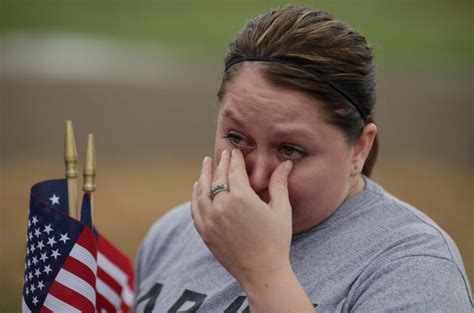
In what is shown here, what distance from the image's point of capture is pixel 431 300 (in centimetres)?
229

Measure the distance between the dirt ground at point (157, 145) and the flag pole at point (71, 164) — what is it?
12.0 feet

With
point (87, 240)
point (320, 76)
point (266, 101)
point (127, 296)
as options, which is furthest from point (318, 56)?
point (127, 296)

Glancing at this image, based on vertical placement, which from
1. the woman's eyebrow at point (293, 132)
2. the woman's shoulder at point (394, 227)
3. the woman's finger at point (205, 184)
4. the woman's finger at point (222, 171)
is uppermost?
the woman's eyebrow at point (293, 132)

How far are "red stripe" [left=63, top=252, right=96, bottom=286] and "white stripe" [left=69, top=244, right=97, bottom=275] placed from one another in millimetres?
11

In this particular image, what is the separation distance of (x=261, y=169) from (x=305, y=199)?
18 cm

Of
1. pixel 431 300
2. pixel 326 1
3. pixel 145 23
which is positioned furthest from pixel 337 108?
pixel 145 23

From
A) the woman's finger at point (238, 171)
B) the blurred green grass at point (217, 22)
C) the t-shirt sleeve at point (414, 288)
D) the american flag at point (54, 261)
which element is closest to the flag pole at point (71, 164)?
the american flag at point (54, 261)

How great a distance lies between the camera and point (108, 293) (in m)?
3.34

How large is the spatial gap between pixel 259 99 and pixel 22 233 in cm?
644

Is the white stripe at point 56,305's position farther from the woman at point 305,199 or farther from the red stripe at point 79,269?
the woman at point 305,199

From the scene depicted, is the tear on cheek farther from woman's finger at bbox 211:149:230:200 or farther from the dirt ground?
the dirt ground

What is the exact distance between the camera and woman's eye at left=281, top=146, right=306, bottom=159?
8.27 ft

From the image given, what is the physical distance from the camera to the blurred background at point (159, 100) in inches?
383

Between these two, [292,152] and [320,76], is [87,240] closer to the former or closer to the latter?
[292,152]
